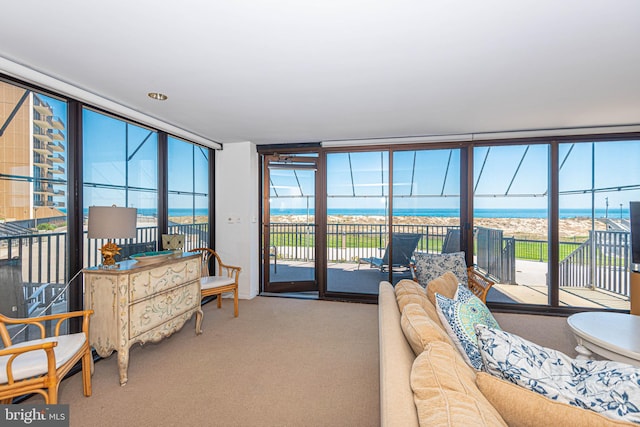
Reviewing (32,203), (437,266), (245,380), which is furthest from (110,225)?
(437,266)

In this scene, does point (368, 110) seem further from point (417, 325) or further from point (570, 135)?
point (570, 135)

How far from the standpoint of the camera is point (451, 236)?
4184 millimetres

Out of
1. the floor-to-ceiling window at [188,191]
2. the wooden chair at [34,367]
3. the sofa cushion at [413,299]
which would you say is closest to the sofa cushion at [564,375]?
the sofa cushion at [413,299]

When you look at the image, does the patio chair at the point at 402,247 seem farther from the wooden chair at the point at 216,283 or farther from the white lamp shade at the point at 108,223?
the white lamp shade at the point at 108,223

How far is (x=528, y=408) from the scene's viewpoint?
34.2 inches

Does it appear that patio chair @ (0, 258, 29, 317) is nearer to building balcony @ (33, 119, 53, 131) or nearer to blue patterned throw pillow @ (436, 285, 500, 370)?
building balcony @ (33, 119, 53, 131)

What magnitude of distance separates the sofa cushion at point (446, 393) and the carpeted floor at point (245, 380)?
44.3 inches

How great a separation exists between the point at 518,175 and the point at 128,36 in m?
4.68

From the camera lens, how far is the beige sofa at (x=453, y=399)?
0.80 m

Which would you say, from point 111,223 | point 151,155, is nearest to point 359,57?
point 111,223

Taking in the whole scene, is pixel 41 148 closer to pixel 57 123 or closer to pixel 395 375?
pixel 57 123

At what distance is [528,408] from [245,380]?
203 centimetres

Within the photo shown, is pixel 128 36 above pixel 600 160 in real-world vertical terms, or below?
above

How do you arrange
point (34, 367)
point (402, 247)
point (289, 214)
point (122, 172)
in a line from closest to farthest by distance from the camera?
point (34, 367)
point (122, 172)
point (402, 247)
point (289, 214)
